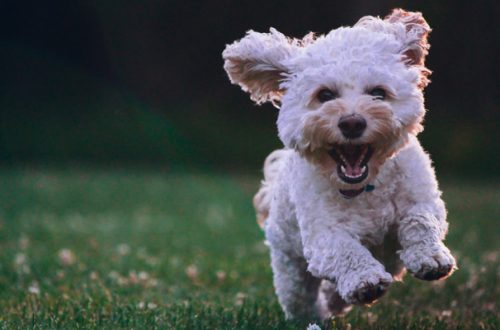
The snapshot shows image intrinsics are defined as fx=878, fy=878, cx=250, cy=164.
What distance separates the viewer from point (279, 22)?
72.1ft

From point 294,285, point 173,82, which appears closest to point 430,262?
point 294,285

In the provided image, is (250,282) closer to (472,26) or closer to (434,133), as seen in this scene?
(434,133)

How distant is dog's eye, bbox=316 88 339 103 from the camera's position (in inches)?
170

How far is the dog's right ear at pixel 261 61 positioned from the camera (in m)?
4.69

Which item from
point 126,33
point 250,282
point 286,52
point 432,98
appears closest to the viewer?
point 286,52

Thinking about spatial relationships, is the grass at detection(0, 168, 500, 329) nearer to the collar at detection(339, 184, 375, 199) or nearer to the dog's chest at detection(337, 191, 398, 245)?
the dog's chest at detection(337, 191, 398, 245)

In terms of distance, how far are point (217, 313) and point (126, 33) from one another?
1862cm

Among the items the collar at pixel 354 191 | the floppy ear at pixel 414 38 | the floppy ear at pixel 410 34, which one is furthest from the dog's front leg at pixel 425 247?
the floppy ear at pixel 414 38

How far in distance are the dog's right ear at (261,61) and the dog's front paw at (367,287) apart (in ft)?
3.94

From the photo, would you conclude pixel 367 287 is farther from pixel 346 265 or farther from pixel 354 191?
pixel 354 191

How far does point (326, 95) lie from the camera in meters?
4.33

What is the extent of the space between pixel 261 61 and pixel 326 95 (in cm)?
56

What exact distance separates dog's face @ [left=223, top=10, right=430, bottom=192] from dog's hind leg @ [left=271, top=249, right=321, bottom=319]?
3.62 feet

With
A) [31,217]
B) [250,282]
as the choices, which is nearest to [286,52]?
[250,282]
